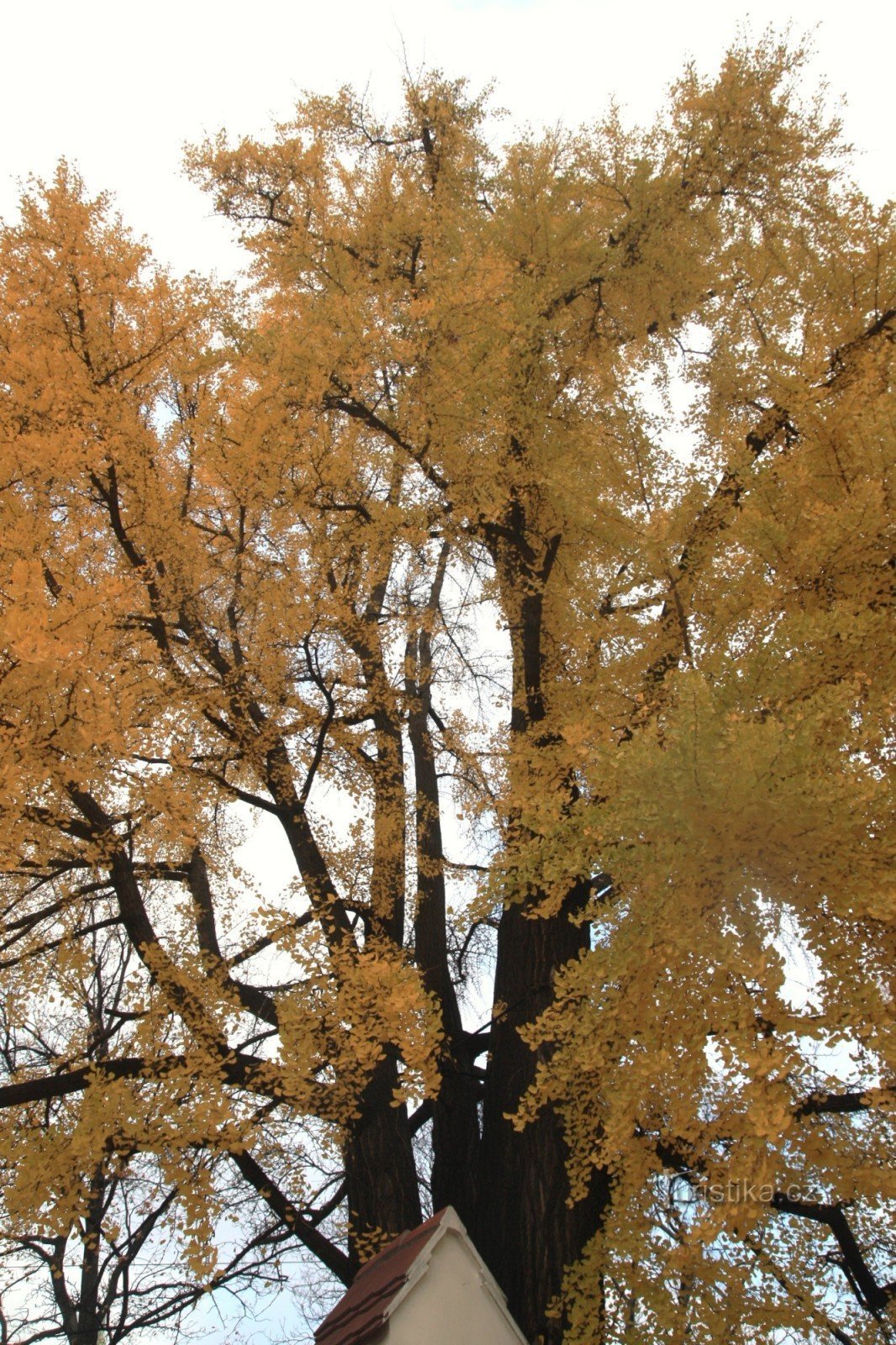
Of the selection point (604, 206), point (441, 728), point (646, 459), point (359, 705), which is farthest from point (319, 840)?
point (604, 206)

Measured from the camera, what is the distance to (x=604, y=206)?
6.91 m

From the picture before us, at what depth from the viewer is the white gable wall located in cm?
340

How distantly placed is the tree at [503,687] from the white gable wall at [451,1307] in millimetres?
406

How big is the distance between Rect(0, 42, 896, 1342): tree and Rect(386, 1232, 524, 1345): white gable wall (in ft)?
1.33

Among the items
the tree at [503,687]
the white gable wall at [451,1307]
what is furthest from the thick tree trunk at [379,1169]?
the white gable wall at [451,1307]

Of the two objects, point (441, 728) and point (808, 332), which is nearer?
point (808, 332)

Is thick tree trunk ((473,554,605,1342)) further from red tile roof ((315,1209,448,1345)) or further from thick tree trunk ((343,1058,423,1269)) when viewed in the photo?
red tile roof ((315,1209,448,1345))

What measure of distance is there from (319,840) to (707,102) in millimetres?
6260

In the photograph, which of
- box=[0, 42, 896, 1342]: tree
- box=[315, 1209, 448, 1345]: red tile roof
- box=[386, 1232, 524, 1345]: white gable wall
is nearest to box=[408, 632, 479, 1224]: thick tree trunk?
box=[0, 42, 896, 1342]: tree

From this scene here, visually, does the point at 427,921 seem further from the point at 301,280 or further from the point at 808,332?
the point at 301,280

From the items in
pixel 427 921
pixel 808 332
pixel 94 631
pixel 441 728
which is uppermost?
pixel 441 728

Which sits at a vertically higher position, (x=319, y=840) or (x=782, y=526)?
(x=319, y=840)

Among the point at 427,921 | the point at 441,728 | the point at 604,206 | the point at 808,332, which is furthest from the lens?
the point at 441,728

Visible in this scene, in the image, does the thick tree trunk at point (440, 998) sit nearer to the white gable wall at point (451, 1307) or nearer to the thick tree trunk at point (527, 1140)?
the thick tree trunk at point (527, 1140)
